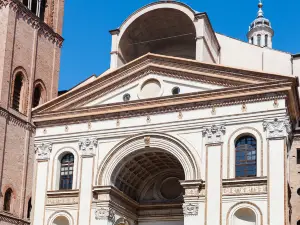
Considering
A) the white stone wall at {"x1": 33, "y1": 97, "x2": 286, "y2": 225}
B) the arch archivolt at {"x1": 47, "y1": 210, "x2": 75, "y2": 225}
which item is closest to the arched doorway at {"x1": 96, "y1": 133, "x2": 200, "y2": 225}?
the white stone wall at {"x1": 33, "y1": 97, "x2": 286, "y2": 225}

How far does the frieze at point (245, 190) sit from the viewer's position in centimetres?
2416

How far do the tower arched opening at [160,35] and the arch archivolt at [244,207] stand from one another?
11449 mm

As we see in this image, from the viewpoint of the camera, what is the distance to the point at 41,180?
2841 cm

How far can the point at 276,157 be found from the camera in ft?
79.7

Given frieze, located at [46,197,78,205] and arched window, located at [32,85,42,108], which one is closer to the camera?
frieze, located at [46,197,78,205]

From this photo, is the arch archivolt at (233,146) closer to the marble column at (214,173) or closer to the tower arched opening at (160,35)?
the marble column at (214,173)

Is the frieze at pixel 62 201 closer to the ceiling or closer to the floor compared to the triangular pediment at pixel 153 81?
closer to the floor

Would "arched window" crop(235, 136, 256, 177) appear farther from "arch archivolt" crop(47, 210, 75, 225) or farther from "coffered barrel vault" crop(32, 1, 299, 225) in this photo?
"arch archivolt" crop(47, 210, 75, 225)

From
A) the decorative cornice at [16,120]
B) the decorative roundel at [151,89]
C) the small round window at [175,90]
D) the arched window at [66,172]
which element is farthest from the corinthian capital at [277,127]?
the decorative cornice at [16,120]

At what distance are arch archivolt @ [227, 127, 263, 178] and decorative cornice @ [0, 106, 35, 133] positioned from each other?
1249 centimetres

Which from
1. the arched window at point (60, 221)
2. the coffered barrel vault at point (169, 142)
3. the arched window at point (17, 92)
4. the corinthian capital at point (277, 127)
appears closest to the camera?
the corinthian capital at point (277, 127)

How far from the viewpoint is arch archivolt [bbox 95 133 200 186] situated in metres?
26.0

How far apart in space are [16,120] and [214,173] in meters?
12.5

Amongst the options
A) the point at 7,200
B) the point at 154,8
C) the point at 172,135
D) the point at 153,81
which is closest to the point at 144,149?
the point at 172,135
